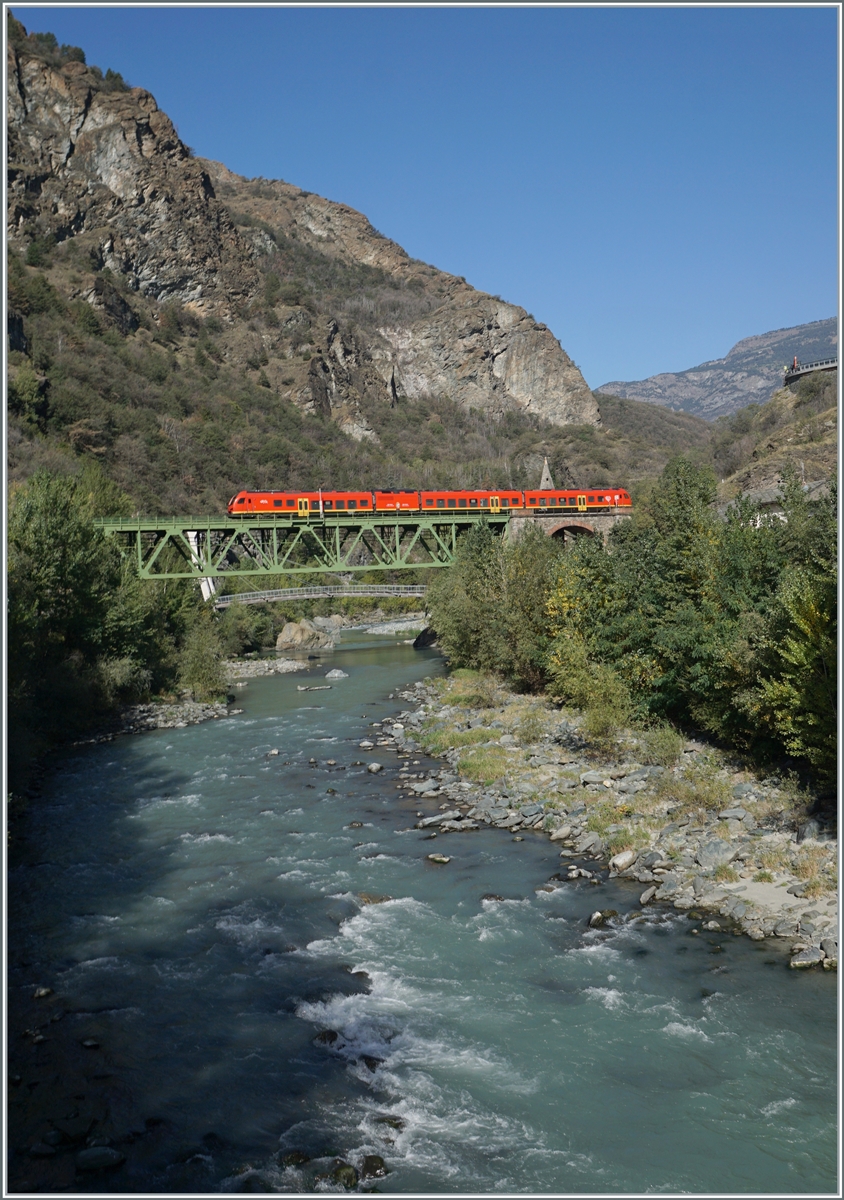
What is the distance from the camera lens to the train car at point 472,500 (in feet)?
164

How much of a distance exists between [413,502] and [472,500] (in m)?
4.14

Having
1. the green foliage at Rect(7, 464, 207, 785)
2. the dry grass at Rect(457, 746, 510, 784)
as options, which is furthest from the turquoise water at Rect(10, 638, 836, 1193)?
the green foliage at Rect(7, 464, 207, 785)

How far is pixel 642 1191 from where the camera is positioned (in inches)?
297

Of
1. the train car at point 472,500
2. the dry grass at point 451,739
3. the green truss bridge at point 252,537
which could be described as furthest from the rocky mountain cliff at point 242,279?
the dry grass at point 451,739

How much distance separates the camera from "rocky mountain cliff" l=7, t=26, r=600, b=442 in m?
101

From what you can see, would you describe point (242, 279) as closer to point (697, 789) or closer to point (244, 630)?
point (244, 630)

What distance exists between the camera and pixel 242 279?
5084 inches

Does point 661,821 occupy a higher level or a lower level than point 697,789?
lower

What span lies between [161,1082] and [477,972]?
4457 millimetres

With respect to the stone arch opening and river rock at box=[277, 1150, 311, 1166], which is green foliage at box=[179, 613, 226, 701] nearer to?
the stone arch opening

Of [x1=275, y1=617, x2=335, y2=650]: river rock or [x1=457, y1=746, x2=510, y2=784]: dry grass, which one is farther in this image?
[x1=275, y1=617, x2=335, y2=650]: river rock

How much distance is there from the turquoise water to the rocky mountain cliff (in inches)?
3603

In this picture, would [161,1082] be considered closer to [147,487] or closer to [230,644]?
[230,644]

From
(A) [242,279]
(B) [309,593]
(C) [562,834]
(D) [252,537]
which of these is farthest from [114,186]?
(C) [562,834]
